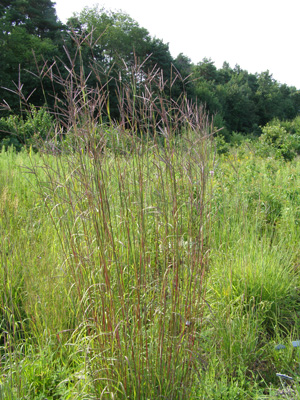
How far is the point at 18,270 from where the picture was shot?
2459 millimetres

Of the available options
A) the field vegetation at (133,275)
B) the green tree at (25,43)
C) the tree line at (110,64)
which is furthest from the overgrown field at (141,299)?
the green tree at (25,43)

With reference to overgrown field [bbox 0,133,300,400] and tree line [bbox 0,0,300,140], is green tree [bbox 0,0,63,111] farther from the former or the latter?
overgrown field [bbox 0,133,300,400]

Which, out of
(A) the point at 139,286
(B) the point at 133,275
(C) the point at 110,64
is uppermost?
(C) the point at 110,64

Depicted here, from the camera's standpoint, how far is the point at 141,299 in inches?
59.8

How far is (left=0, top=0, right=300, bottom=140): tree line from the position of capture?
192cm

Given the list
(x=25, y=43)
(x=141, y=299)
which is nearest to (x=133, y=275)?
(x=141, y=299)

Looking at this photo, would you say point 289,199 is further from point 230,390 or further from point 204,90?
point 204,90

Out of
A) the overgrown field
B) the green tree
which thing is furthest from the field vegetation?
the green tree

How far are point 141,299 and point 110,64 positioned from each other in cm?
800

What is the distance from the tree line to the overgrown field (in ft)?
1.48

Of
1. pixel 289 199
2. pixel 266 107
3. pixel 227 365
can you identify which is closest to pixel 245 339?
pixel 227 365

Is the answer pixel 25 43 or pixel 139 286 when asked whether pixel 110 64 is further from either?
pixel 25 43

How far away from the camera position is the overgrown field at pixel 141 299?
56.0 inches

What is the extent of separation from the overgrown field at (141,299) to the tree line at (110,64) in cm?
45
